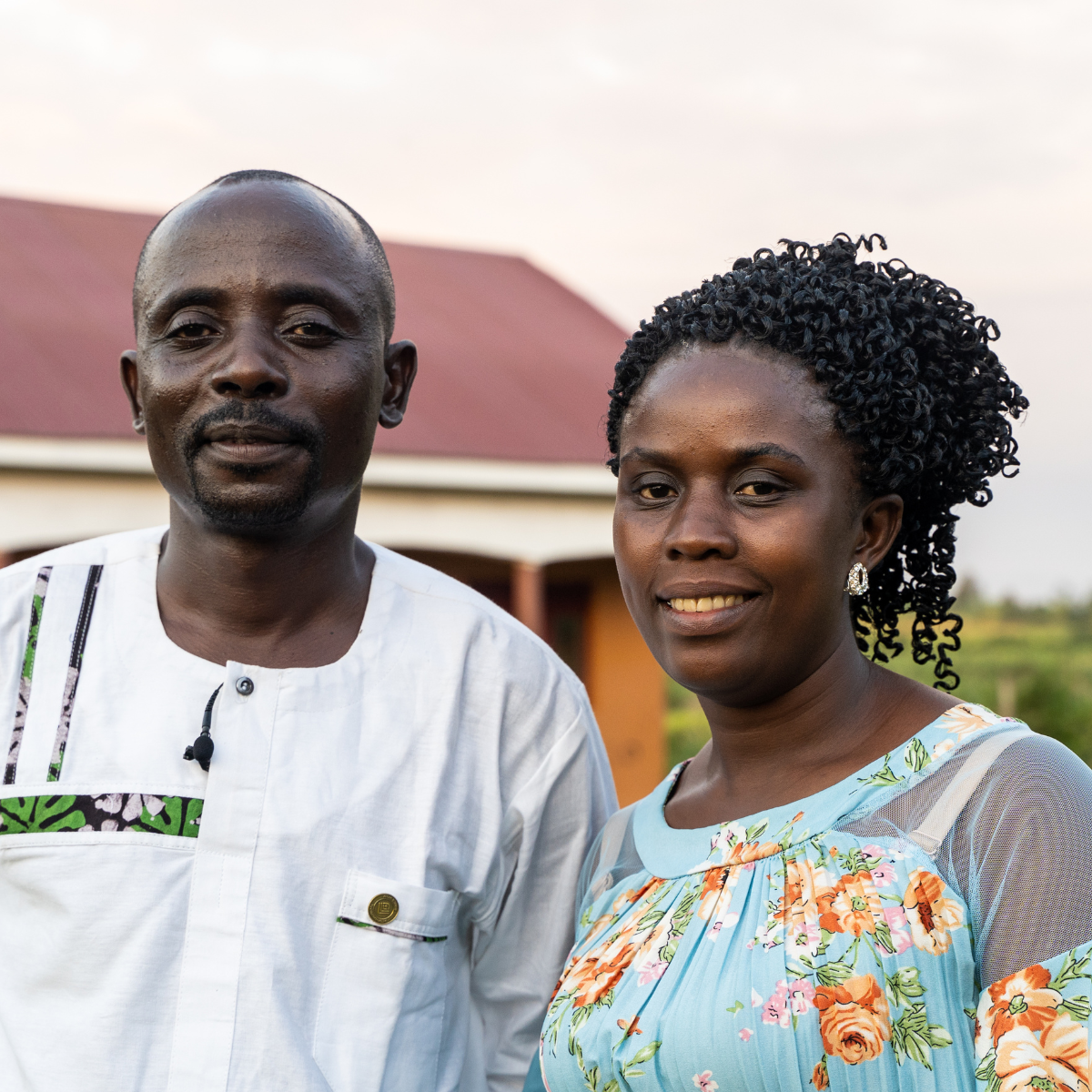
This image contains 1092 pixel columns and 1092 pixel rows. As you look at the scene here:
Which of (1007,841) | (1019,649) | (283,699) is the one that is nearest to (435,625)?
(283,699)

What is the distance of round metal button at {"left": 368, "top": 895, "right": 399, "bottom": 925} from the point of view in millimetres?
2451

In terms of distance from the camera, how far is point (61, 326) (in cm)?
959

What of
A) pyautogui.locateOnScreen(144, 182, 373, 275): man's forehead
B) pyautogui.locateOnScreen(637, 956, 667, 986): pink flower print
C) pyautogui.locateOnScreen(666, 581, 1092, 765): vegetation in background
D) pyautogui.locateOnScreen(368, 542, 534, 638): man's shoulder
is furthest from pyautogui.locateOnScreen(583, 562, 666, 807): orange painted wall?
pyautogui.locateOnScreen(637, 956, 667, 986): pink flower print

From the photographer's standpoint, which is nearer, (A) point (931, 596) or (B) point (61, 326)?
(A) point (931, 596)

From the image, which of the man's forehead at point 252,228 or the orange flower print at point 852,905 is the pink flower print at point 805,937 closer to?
the orange flower print at point 852,905

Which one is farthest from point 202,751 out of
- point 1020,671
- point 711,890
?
point 1020,671

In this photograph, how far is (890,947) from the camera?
197cm

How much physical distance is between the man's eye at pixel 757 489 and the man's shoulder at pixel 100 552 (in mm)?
1218

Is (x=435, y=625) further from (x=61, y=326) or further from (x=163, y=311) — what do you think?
(x=61, y=326)

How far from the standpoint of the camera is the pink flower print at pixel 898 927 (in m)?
1.96

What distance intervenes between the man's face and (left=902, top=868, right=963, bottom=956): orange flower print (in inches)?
50.1

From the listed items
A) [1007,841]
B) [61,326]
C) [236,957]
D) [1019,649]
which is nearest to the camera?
[1007,841]

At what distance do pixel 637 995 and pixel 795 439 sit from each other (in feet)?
3.09

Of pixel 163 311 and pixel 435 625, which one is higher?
pixel 163 311
